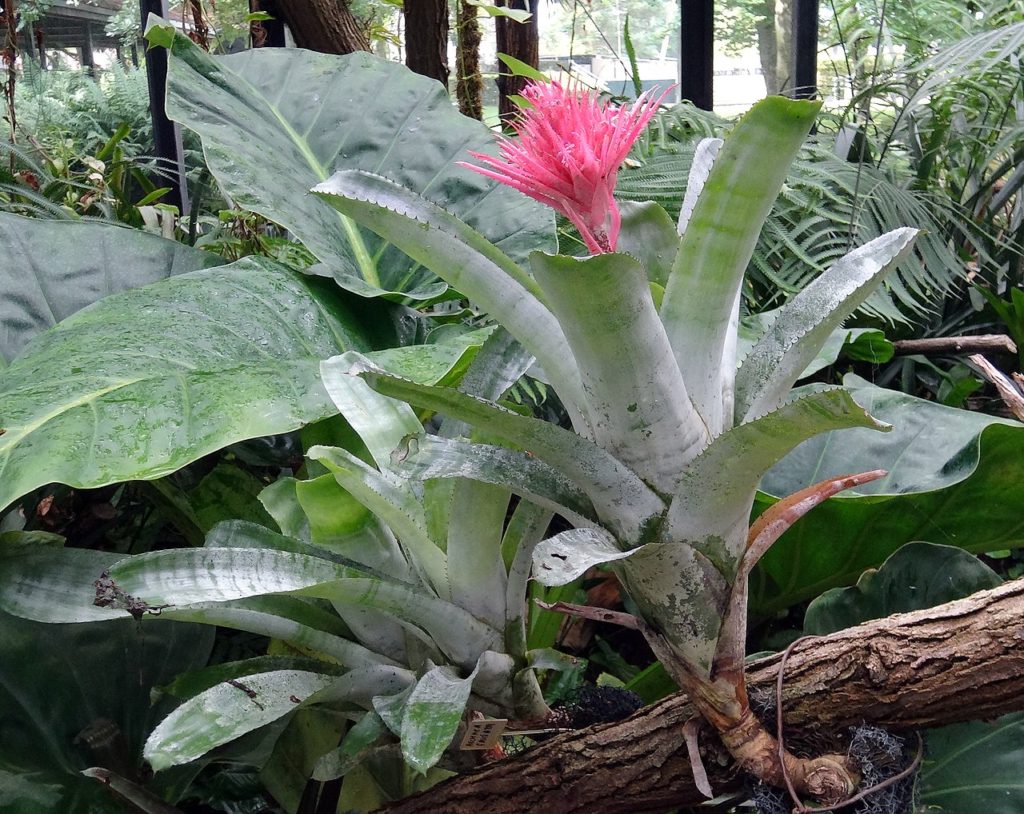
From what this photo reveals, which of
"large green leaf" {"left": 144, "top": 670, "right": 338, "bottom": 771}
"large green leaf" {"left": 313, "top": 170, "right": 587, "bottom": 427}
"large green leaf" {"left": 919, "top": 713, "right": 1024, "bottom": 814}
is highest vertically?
"large green leaf" {"left": 313, "top": 170, "right": 587, "bottom": 427}

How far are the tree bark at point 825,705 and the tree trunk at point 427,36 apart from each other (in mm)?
1513

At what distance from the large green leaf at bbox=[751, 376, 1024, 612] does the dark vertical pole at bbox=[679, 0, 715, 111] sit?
211 cm

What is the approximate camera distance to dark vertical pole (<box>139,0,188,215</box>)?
266 centimetres

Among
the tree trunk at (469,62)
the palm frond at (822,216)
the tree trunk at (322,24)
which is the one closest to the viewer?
the palm frond at (822,216)

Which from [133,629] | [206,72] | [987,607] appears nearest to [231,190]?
[206,72]

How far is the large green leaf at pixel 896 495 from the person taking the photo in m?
0.80

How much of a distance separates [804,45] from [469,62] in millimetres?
1349

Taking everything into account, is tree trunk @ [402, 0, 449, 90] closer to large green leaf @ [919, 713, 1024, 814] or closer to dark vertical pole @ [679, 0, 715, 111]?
dark vertical pole @ [679, 0, 715, 111]

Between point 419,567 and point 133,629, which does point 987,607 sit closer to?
point 419,567

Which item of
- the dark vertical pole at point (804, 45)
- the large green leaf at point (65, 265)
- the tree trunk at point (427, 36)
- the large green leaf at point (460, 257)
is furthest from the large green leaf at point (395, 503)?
the dark vertical pole at point (804, 45)

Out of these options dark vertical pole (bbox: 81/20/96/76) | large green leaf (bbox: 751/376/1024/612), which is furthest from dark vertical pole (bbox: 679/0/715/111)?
large green leaf (bbox: 751/376/1024/612)

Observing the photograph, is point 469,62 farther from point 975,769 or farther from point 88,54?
point 975,769

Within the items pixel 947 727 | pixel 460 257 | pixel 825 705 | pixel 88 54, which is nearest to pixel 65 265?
pixel 460 257

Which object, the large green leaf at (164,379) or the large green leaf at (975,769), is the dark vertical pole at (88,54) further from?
the large green leaf at (975,769)
